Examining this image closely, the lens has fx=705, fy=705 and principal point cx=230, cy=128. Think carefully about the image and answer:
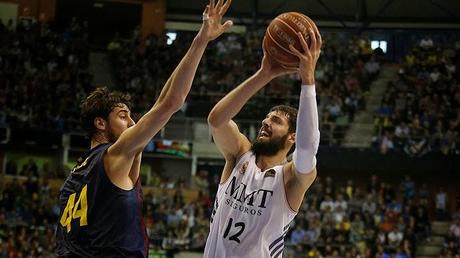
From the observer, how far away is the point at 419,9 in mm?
24781

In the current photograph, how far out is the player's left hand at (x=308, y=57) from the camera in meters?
3.57

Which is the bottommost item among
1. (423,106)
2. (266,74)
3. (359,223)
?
(359,223)

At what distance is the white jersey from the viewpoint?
407cm

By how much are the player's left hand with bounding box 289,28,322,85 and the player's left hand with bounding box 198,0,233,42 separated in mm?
401

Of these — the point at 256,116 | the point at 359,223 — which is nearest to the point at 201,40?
the point at 359,223

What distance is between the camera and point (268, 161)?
433cm

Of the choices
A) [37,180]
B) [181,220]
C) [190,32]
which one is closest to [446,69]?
[190,32]

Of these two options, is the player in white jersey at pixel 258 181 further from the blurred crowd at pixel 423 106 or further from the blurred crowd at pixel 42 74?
the blurred crowd at pixel 42 74

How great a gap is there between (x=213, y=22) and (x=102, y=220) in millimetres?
1143

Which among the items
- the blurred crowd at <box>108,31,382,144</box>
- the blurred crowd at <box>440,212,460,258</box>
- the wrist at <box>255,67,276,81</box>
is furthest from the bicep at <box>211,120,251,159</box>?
the blurred crowd at <box>108,31,382,144</box>

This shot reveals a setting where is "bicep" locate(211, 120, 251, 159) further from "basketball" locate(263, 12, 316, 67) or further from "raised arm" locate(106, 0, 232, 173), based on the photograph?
"raised arm" locate(106, 0, 232, 173)

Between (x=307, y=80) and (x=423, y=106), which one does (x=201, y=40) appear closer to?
(x=307, y=80)

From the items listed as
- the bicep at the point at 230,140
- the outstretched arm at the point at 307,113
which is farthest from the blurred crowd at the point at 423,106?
the outstretched arm at the point at 307,113

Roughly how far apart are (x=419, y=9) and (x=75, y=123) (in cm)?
1279
